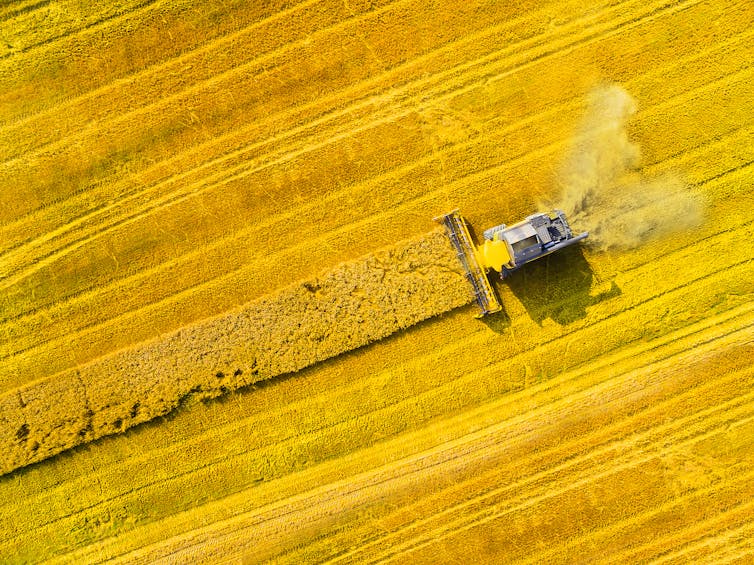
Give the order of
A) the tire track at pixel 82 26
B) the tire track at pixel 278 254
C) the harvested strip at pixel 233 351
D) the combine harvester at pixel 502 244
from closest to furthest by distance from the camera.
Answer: the combine harvester at pixel 502 244 < the harvested strip at pixel 233 351 < the tire track at pixel 82 26 < the tire track at pixel 278 254

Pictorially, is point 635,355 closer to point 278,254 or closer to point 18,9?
point 278,254

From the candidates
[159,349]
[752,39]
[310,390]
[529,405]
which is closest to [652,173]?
[752,39]

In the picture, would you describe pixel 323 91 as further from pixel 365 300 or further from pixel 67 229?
pixel 67 229

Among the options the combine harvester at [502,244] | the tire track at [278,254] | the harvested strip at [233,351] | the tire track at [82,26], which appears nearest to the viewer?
the combine harvester at [502,244]

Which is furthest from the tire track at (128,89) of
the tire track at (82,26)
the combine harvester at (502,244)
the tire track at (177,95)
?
the combine harvester at (502,244)

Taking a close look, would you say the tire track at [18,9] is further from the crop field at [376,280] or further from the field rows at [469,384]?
the field rows at [469,384]

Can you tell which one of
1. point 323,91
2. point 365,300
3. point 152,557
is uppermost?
point 323,91

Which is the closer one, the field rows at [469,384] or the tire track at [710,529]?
the tire track at [710,529]
